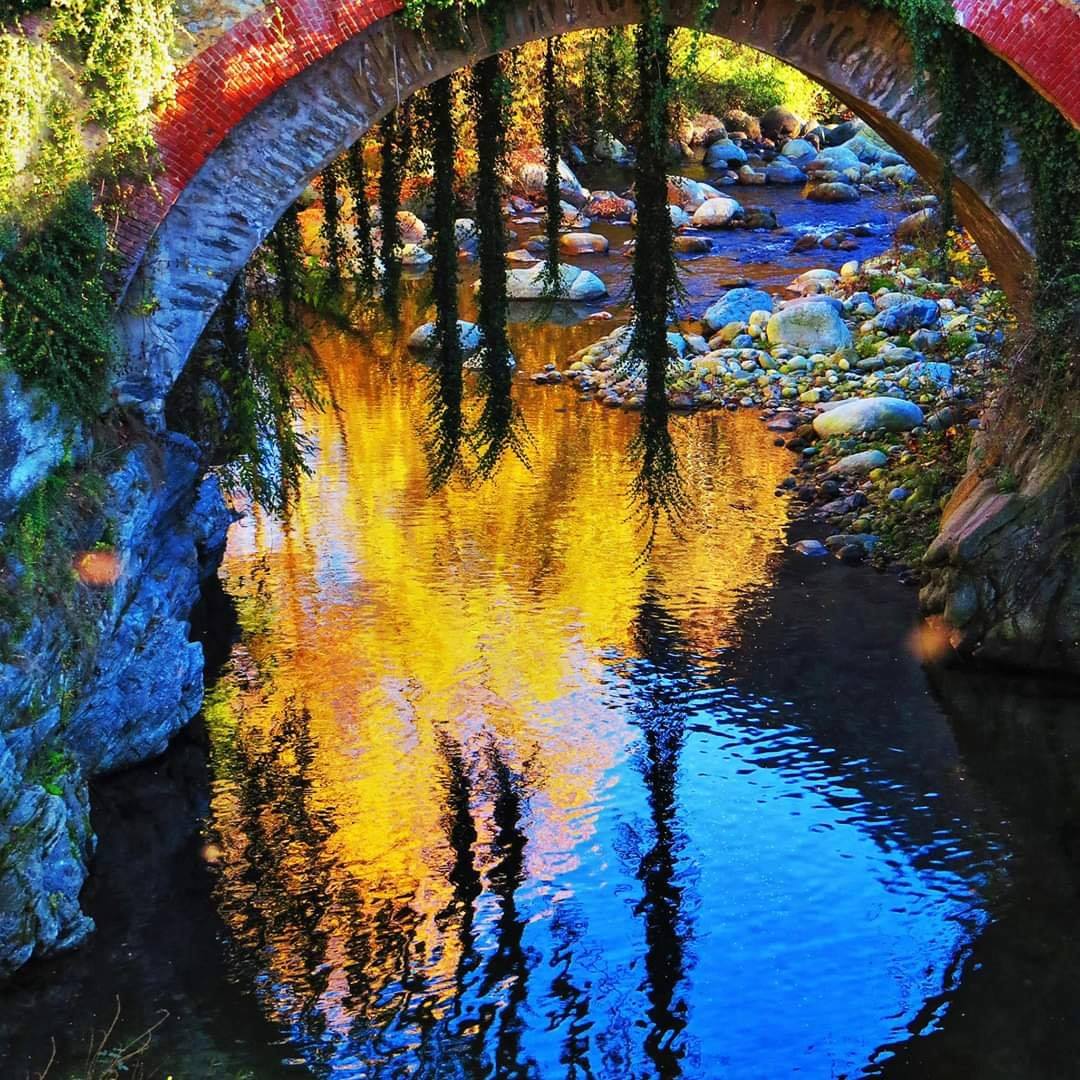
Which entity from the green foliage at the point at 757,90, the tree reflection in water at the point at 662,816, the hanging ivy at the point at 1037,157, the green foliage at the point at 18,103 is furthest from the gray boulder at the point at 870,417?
the green foliage at the point at 757,90

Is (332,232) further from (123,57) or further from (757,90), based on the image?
(757,90)

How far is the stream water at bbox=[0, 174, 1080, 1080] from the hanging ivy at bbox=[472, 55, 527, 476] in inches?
58.2

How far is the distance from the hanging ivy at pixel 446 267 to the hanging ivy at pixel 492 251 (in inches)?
8.3

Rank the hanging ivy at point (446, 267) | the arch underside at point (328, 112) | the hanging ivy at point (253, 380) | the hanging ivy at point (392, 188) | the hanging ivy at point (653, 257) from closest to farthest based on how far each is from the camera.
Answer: the arch underside at point (328, 112), the hanging ivy at point (653, 257), the hanging ivy at point (253, 380), the hanging ivy at point (446, 267), the hanging ivy at point (392, 188)

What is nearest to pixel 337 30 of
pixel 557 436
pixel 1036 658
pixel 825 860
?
pixel 825 860

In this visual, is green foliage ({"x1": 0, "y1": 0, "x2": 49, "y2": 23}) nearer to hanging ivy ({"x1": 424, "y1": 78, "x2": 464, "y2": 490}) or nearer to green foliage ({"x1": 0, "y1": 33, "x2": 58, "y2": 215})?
green foliage ({"x1": 0, "y1": 33, "x2": 58, "y2": 215})

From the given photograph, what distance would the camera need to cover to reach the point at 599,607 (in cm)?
1155

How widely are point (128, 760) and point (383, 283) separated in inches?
188

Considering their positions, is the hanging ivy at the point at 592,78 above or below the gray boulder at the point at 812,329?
above

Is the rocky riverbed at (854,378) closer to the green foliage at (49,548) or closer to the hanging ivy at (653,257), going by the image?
the hanging ivy at (653,257)

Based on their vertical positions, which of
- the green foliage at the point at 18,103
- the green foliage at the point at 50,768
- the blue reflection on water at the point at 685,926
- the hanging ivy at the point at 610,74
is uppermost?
→ the hanging ivy at the point at 610,74

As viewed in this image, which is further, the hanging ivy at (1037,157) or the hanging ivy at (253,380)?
the hanging ivy at (253,380)

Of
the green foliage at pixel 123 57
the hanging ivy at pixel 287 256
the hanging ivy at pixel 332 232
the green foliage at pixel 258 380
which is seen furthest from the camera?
the hanging ivy at pixel 332 232

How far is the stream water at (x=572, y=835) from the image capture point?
22.6 feet
